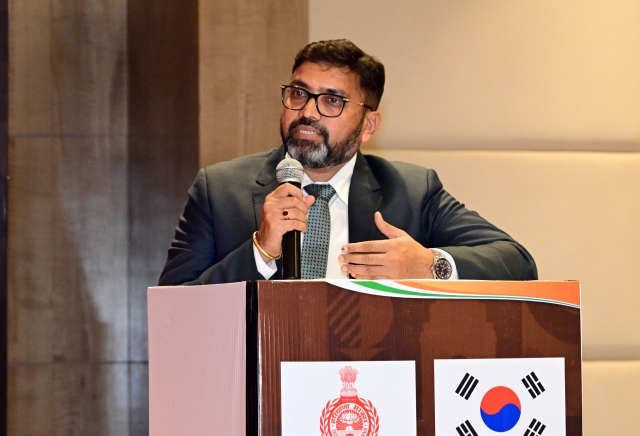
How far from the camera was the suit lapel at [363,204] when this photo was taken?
2025 mm

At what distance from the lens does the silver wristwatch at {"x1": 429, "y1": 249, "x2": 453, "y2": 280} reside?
5.38ft

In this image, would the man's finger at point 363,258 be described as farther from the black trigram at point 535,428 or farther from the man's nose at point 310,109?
the man's nose at point 310,109

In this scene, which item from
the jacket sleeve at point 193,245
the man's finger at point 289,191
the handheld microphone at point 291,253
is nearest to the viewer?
the handheld microphone at point 291,253

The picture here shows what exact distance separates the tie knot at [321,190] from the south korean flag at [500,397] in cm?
105

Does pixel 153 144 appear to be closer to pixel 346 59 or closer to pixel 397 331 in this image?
pixel 346 59

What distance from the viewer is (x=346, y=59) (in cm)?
206

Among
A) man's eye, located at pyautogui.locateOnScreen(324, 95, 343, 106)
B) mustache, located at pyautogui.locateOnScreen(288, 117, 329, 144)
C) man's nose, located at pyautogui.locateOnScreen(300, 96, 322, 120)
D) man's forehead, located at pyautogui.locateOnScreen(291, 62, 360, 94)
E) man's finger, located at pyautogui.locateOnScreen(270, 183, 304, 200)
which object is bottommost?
man's finger, located at pyautogui.locateOnScreen(270, 183, 304, 200)

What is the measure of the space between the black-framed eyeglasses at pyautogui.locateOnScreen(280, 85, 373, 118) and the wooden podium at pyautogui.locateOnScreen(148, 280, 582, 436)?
3.20 feet

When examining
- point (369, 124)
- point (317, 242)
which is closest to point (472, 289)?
point (317, 242)

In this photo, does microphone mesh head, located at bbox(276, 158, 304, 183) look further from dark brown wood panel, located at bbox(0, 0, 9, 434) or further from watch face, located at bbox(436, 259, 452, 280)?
dark brown wood panel, located at bbox(0, 0, 9, 434)

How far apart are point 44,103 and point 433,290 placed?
2453mm

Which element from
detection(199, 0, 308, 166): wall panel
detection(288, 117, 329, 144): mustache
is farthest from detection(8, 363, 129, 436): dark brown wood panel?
detection(288, 117, 329, 144): mustache

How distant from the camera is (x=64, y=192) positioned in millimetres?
3070

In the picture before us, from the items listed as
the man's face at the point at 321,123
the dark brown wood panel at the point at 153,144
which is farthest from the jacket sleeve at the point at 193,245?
the dark brown wood panel at the point at 153,144
